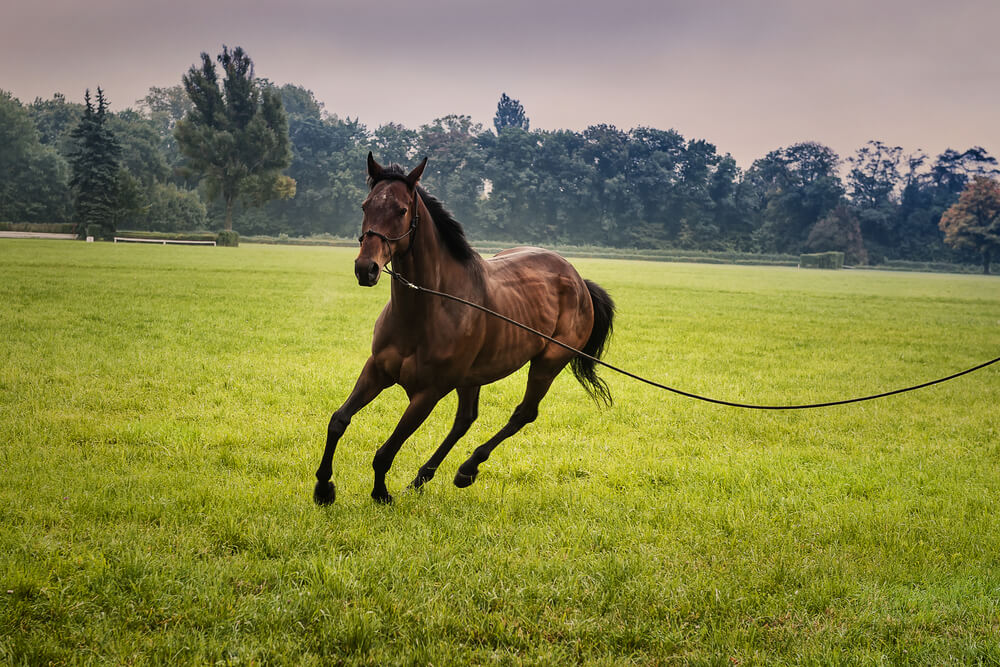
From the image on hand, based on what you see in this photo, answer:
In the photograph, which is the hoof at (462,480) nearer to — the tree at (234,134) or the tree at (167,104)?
the tree at (234,134)

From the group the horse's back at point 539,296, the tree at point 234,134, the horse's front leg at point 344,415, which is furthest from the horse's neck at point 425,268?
the tree at point 234,134

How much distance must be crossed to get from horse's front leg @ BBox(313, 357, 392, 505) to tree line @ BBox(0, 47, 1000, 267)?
229 feet

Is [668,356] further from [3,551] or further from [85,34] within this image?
[85,34]

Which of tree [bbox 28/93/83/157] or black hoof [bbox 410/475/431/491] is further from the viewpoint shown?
tree [bbox 28/93/83/157]

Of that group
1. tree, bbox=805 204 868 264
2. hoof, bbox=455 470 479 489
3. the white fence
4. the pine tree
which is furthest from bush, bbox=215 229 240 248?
tree, bbox=805 204 868 264

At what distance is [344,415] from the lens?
4594mm

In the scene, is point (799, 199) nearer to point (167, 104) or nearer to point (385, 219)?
point (167, 104)

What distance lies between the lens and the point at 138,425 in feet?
21.1

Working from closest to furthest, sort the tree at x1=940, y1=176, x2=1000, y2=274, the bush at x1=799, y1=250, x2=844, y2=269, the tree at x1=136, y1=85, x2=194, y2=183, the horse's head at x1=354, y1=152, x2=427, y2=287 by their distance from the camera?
the horse's head at x1=354, y1=152, x2=427, y2=287 → the bush at x1=799, y1=250, x2=844, y2=269 → the tree at x1=940, y1=176, x2=1000, y2=274 → the tree at x1=136, y1=85, x2=194, y2=183

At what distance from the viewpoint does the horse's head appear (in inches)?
156

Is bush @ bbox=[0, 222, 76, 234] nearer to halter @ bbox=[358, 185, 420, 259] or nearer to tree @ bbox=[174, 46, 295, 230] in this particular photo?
tree @ bbox=[174, 46, 295, 230]

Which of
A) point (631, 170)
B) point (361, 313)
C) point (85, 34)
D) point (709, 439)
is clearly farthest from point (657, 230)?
point (709, 439)

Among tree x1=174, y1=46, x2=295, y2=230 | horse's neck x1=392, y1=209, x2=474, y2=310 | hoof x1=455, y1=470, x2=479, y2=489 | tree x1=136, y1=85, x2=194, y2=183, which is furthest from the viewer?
tree x1=136, y1=85, x2=194, y2=183

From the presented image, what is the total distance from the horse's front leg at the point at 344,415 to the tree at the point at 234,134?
68935 millimetres
